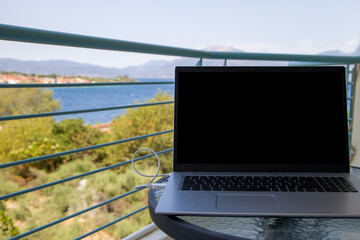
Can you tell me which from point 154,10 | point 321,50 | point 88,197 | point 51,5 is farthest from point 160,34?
point 88,197

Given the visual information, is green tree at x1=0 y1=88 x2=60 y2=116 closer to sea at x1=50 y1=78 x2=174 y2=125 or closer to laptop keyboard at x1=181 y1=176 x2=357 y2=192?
sea at x1=50 y1=78 x2=174 y2=125

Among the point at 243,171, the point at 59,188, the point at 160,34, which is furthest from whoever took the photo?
the point at 160,34

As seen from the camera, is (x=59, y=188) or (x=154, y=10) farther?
(x=154, y=10)

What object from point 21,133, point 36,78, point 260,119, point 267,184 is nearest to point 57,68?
point 36,78

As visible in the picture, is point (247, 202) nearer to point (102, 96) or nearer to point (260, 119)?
point (260, 119)

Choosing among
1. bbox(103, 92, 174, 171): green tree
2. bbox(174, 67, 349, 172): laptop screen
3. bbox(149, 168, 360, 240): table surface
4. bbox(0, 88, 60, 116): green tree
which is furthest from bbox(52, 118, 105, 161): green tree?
bbox(149, 168, 360, 240): table surface

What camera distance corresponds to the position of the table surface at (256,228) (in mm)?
602

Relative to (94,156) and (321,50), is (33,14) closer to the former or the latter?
(94,156)

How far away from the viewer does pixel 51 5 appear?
1884 cm

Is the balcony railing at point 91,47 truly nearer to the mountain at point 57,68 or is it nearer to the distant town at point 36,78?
the distant town at point 36,78

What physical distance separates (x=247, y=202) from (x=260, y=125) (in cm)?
27

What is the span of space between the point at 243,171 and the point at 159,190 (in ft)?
0.77

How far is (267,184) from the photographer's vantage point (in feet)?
2.40

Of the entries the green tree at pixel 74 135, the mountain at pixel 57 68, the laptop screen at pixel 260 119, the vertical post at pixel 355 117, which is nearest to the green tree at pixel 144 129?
the green tree at pixel 74 135
